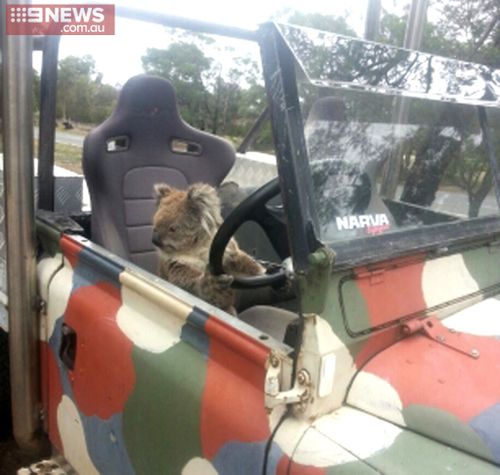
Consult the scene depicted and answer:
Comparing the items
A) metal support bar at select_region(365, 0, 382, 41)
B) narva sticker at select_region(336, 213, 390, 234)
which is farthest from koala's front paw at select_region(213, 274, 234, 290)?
metal support bar at select_region(365, 0, 382, 41)

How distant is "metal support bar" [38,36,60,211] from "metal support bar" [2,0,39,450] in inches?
15.3

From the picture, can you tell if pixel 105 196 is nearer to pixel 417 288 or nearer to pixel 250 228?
pixel 250 228

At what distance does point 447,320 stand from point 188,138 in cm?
189

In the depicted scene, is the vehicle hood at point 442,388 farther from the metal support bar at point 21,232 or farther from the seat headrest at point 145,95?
the seat headrest at point 145,95

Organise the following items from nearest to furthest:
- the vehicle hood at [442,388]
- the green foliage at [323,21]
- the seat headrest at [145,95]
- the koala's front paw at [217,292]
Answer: the vehicle hood at [442,388]
the koala's front paw at [217,292]
the seat headrest at [145,95]
the green foliage at [323,21]

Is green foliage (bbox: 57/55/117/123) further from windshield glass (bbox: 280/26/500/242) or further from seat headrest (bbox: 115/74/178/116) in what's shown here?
windshield glass (bbox: 280/26/500/242)

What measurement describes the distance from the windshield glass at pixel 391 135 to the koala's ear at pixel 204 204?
85 centimetres

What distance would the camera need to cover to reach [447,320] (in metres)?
1.56

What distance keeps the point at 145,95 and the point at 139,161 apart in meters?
0.33

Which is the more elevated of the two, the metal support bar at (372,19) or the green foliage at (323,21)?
the green foliage at (323,21)

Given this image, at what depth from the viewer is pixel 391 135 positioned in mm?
1715

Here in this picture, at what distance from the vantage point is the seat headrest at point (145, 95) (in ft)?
8.98

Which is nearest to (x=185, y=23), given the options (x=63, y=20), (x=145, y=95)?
(x=63, y=20)

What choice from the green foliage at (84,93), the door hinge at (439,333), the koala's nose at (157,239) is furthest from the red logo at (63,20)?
the door hinge at (439,333)
